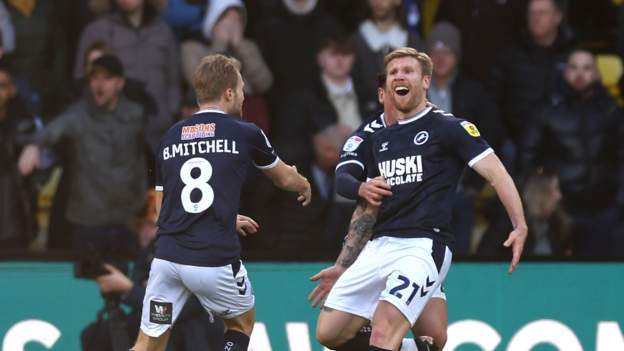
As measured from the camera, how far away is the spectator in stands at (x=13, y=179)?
10.8m

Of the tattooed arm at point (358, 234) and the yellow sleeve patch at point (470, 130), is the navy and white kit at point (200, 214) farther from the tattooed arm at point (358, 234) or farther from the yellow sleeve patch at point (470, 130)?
the yellow sleeve patch at point (470, 130)

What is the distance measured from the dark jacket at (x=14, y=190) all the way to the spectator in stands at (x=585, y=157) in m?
3.80

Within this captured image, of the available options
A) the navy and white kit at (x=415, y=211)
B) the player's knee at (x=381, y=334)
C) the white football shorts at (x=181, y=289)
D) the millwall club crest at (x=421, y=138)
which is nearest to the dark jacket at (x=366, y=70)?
the navy and white kit at (x=415, y=211)

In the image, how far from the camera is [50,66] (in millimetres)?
11328

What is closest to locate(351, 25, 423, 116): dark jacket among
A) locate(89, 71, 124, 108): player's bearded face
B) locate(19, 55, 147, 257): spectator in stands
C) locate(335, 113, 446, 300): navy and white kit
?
locate(19, 55, 147, 257): spectator in stands

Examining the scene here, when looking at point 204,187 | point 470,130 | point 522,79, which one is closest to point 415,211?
point 470,130

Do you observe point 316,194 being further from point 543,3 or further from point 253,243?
point 543,3

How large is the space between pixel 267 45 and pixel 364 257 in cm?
359

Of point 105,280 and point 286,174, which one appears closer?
point 286,174

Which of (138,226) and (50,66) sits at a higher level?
(50,66)

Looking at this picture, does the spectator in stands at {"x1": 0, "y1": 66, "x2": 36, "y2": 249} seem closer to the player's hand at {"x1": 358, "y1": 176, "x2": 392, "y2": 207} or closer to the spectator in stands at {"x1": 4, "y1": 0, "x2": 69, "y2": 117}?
the spectator in stands at {"x1": 4, "y1": 0, "x2": 69, "y2": 117}

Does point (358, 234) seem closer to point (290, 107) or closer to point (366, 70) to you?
point (290, 107)

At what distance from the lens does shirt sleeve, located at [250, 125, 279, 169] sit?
810cm

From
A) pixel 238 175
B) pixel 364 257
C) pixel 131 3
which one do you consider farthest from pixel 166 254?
pixel 131 3
